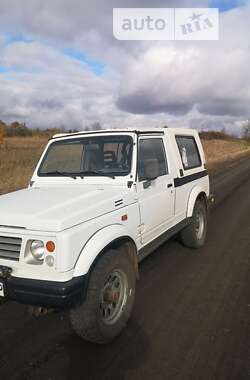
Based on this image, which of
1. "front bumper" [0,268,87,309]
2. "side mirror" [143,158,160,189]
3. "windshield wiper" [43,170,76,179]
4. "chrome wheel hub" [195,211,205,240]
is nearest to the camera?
"front bumper" [0,268,87,309]

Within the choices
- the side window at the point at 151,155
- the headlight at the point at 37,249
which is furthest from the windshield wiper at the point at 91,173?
the headlight at the point at 37,249

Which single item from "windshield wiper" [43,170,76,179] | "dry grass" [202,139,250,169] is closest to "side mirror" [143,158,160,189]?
"windshield wiper" [43,170,76,179]

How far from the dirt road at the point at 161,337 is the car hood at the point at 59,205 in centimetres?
124

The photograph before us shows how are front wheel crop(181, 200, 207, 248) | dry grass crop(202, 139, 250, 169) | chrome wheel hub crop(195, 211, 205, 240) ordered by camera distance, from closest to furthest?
front wheel crop(181, 200, 207, 248)
chrome wheel hub crop(195, 211, 205, 240)
dry grass crop(202, 139, 250, 169)

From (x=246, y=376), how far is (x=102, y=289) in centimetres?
144

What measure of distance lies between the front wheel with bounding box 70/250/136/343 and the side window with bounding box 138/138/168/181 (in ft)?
4.05

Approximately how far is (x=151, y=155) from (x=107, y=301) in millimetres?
2142

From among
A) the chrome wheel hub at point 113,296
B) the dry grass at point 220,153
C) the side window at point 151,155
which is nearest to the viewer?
the chrome wheel hub at point 113,296

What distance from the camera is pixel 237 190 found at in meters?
12.2

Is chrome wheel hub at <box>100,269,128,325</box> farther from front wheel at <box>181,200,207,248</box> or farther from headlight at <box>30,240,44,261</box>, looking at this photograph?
front wheel at <box>181,200,207,248</box>

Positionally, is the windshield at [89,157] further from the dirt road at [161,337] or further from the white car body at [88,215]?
the dirt road at [161,337]

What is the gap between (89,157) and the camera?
4.66 meters

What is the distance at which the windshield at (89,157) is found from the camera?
434 centimetres

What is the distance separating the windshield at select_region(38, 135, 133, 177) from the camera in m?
4.34
